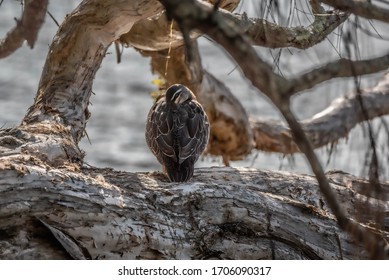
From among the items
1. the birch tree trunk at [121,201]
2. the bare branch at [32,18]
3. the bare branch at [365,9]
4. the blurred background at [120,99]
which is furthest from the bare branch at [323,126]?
the bare branch at [365,9]

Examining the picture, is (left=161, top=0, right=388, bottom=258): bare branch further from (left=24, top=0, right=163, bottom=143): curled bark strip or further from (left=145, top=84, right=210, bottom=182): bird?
(left=145, top=84, right=210, bottom=182): bird

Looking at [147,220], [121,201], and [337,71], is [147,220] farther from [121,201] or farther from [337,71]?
[337,71]

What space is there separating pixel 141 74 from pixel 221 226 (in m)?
11.0

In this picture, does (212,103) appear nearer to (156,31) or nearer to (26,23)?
(156,31)

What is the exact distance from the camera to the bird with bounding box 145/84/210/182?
Answer: 23.7 feet

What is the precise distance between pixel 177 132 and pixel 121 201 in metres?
2.34

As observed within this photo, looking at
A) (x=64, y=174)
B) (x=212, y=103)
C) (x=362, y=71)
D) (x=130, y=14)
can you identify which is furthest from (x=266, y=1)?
(x=212, y=103)

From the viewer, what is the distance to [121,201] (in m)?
5.33

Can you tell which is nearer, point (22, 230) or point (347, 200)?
point (22, 230)

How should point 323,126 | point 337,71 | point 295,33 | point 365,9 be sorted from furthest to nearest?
point 323,126
point 295,33
point 365,9
point 337,71

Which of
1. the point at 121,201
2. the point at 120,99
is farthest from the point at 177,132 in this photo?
the point at 120,99

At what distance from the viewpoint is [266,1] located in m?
4.27

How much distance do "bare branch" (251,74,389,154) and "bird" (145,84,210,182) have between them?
1673 millimetres

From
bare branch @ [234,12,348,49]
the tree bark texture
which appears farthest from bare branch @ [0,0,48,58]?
bare branch @ [234,12,348,49]
